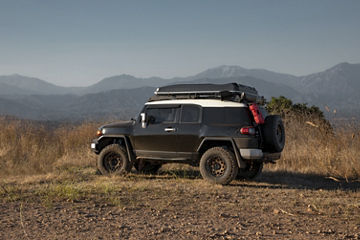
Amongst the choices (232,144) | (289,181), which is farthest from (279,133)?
(289,181)

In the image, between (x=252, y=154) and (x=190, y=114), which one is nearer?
(x=252, y=154)

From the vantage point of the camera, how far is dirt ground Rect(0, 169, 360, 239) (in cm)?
520

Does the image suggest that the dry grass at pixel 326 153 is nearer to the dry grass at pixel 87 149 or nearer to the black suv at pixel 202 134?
the dry grass at pixel 87 149

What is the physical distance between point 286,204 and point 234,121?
2.24 m

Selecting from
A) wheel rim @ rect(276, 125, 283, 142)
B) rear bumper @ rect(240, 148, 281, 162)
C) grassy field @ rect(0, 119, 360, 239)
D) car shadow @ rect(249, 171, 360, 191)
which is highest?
wheel rim @ rect(276, 125, 283, 142)

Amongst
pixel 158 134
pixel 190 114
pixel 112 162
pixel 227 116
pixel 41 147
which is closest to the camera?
pixel 227 116

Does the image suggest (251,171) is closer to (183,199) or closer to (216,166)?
(216,166)

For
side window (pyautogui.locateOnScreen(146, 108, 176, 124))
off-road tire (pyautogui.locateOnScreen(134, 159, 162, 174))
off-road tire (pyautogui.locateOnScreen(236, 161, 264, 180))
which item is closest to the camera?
side window (pyautogui.locateOnScreen(146, 108, 176, 124))

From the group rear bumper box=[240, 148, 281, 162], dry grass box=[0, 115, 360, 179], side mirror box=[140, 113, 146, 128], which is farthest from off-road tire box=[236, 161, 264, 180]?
side mirror box=[140, 113, 146, 128]

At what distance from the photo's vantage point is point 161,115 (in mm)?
9422

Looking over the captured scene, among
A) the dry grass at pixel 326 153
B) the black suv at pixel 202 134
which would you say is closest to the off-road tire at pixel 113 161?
the black suv at pixel 202 134

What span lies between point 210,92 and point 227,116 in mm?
686

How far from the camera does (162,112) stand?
9.41 metres

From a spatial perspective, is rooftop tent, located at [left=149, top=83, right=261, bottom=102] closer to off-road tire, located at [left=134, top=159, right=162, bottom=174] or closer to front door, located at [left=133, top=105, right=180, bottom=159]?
front door, located at [left=133, top=105, right=180, bottom=159]
